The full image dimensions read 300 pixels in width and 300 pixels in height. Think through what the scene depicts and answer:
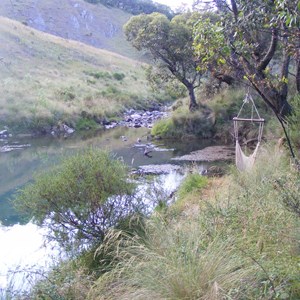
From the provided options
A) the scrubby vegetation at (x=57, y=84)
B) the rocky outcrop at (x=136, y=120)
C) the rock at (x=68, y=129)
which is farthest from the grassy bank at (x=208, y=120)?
the scrubby vegetation at (x=57, y=84)

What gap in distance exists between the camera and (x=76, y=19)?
56.7m

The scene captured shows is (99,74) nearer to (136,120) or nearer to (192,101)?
(136,120)

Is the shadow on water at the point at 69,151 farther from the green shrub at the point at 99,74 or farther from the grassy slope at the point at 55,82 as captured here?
the green shrub at the point at 99,74

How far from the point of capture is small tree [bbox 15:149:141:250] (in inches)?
197

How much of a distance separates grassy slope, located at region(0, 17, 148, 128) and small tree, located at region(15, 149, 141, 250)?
14996 millimetres

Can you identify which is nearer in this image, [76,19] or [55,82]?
[55,82]

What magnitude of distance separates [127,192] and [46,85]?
21.0 m

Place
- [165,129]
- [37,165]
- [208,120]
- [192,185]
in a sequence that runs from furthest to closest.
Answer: [165,129]
[208,120]
[37,165]
[192,185]

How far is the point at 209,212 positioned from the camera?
418 centimetres

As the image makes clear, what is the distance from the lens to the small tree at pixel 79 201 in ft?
16.4

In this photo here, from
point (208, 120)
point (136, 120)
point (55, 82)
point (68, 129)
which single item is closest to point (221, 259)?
point (208, 120)

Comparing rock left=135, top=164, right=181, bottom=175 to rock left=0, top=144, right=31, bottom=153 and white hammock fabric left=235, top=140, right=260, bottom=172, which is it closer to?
white hammock fabric left=235, top=140, right=260, bottom=172

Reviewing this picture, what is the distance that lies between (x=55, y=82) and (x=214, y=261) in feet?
80.9

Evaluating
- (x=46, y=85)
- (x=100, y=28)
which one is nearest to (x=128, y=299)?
(x=46, y=85)
